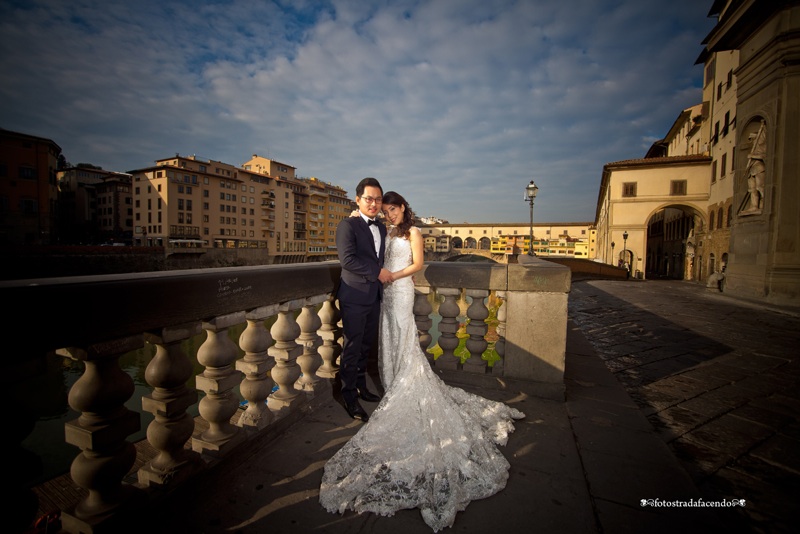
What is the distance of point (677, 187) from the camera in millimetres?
24125

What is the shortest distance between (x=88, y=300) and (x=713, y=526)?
3.00 m

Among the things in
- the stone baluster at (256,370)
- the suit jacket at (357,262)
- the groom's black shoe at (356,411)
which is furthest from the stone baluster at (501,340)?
the stone baluster at (256,370)

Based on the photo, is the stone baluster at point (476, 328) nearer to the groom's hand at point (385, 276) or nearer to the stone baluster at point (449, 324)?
the stone baluster at point (449, 324)

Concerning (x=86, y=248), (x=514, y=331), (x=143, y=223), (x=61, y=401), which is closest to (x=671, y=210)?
(x=514, y=331)

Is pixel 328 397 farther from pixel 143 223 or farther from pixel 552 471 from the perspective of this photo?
pixel 143 223

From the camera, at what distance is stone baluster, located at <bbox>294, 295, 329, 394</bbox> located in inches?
105

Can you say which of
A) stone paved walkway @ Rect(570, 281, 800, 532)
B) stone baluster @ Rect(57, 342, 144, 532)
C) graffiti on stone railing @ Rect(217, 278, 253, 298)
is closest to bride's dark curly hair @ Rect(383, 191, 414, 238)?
graffiti on stone railing @ Rect(217, 278, 253, 298)

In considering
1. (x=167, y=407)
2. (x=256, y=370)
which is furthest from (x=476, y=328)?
(x=167, y=407)

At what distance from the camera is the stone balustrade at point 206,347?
126cm

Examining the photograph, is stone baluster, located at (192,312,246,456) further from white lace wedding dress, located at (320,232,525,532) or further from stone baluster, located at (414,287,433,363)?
stone baluster, located at (414,287,433,363)

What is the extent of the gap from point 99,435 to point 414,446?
1.58 meters

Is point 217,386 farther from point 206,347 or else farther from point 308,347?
point 308,347

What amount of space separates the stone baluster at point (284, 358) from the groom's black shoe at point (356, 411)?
40 centimetres

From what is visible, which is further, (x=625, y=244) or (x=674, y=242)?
(x=674, y=242)
